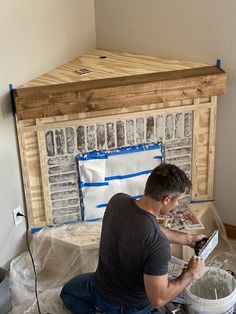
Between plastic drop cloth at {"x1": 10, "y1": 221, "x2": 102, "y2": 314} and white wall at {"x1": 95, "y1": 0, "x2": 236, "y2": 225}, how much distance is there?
0.76 meters

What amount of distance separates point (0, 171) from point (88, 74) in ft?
2.08

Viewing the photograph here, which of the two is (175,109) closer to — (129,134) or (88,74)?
(129,134)

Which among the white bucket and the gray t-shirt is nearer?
the gray t-shirt

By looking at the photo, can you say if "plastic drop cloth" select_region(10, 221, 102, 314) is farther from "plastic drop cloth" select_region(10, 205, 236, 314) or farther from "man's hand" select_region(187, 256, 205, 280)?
"man's hand" select_region(187, 256, 205, 280)

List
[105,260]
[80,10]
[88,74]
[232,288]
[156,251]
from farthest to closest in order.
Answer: [80,10]
[88,74]
[232,288]
[105,260]
[156,251]

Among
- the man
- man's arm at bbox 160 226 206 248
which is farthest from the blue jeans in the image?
man's arm at bbox 160 226 206 248

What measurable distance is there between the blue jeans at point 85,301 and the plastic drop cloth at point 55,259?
239 millimetres

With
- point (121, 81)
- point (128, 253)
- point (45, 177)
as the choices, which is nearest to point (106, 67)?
point (121, 81)

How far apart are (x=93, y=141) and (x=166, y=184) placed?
2.57ft

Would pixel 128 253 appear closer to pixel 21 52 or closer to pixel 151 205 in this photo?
pixel 151 205

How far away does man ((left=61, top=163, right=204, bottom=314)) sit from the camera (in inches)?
65.9

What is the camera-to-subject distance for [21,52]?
2.23 m

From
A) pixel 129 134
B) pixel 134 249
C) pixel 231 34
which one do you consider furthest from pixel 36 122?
pixel 231 34

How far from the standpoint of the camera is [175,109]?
2408 millimetres
